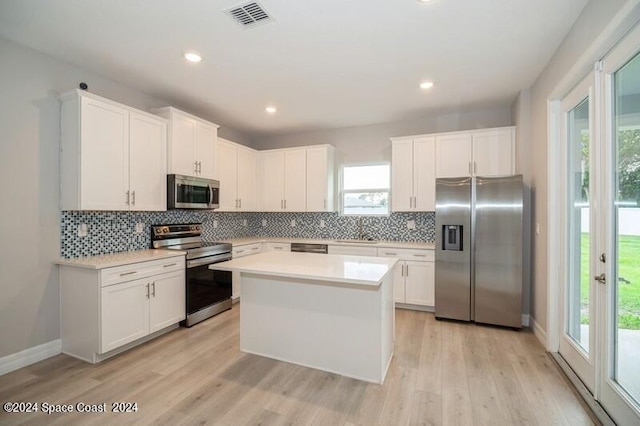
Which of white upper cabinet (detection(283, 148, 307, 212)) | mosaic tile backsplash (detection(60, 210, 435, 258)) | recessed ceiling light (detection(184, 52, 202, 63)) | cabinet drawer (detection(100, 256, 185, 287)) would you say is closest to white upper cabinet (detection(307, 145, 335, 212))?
white upper cabinet (detection(283, 148, 307, 212))

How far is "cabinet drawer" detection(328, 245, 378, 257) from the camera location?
168 inches

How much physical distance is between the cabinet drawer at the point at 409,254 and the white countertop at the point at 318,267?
4.39 feet

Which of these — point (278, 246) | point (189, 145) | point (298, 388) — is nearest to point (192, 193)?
point (189, 145)

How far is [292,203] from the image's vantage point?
506cm

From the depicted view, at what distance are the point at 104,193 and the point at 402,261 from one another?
356 cm

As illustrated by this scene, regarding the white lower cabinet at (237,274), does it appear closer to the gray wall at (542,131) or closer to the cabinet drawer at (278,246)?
the cabinet drawer at (278,246)

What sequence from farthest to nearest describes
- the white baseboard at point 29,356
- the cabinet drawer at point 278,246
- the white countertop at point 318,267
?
the cabinet drawer at point 278,246 < the white baseboard at point 29,356 < the white countertop at point 318,267

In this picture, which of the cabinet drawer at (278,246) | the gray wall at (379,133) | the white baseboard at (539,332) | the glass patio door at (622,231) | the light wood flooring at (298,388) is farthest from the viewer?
the cabinet drawer at (278,246)

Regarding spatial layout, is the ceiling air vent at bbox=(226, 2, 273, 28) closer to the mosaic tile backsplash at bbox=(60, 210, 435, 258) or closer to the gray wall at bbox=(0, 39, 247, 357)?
the gray wall at bbox=(0, 39, 247, 357)

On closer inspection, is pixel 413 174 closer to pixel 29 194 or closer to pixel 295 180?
pixel 295 180

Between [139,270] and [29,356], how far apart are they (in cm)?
108

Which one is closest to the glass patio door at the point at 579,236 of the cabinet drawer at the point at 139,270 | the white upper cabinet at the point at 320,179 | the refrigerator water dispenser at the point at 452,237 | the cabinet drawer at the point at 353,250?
the refrigerator water dispenser at the point at 452,237

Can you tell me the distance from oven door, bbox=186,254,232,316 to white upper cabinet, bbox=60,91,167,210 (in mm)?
864

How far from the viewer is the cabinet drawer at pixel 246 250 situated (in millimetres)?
4310
